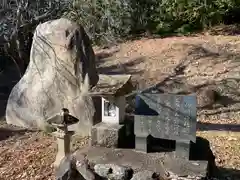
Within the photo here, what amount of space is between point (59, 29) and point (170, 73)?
5.28m

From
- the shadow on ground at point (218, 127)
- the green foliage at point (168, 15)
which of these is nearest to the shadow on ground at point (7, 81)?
the green foliage at point (168, 15)

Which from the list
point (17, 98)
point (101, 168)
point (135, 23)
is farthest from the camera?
point (135, 23)

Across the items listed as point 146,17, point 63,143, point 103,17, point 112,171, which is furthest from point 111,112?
point 146,17

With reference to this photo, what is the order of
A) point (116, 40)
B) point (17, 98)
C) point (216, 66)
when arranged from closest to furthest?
point (17, 98) < point (216, 66) < point (116, 40)

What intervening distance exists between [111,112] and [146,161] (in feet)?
3.41

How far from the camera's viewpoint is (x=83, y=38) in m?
8.82

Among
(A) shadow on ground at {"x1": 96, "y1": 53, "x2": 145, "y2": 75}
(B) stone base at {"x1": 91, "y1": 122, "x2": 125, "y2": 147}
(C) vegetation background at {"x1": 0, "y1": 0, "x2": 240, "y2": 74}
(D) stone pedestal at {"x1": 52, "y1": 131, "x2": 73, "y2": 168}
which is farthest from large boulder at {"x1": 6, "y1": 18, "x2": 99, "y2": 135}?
(A) shadow on ground at {"x1": 96, "y1": 53, "x2": 145, "y2": 75}

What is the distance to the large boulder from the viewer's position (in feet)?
28.7

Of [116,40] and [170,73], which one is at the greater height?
[116,40]

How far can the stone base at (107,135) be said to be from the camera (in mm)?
5715

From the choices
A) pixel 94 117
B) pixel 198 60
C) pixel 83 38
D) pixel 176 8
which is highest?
pixel 176 8

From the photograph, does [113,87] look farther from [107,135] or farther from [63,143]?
[63,143]

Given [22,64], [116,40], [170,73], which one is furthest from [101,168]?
[116,40]

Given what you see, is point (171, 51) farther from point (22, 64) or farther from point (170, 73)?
point (22, 64)
